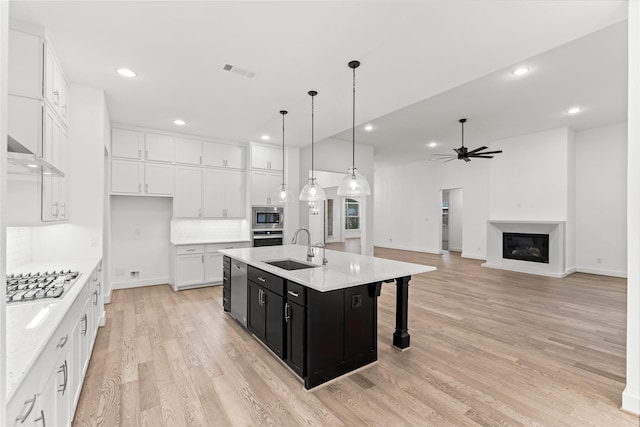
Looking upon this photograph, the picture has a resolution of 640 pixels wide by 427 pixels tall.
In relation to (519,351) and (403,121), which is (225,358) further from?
(403,121)

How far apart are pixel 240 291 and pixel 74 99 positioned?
9.55 feet

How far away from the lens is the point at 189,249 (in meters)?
5.43

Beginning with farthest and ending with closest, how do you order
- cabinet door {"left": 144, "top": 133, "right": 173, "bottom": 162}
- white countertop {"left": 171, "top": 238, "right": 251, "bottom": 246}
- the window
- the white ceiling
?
the window, white countertop {"left": 171, "top": 238, "right": 251, "bottom": 246}, cabinet door {"left": 144, "top": 133, "right": 173, "bottom": 162}, the white ceiling

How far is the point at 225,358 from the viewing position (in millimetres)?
2902

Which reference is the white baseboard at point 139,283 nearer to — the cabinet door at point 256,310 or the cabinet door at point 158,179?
the cabinet door at point 158,179

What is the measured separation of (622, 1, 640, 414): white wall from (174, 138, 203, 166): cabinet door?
5834 millimetres

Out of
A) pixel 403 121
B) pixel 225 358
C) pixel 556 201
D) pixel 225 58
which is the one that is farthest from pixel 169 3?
pixel 556 201

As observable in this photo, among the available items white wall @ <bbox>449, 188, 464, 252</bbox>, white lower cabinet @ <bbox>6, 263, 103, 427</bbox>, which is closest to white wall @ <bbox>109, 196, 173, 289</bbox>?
white lower cabinet @ <bbox>6, 263, 103, 427</bbox>

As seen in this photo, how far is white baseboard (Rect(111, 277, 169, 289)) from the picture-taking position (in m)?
5.41

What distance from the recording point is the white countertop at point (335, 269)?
2.38 meters

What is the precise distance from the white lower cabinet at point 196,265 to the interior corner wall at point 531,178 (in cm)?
654

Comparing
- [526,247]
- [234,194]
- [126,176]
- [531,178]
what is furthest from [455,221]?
[126,176]

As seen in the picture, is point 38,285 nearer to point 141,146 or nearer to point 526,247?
point 141,146

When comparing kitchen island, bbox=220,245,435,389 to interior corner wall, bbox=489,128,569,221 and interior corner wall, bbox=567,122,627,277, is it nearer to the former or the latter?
interior corner wall, bbox=489,128,569,221
